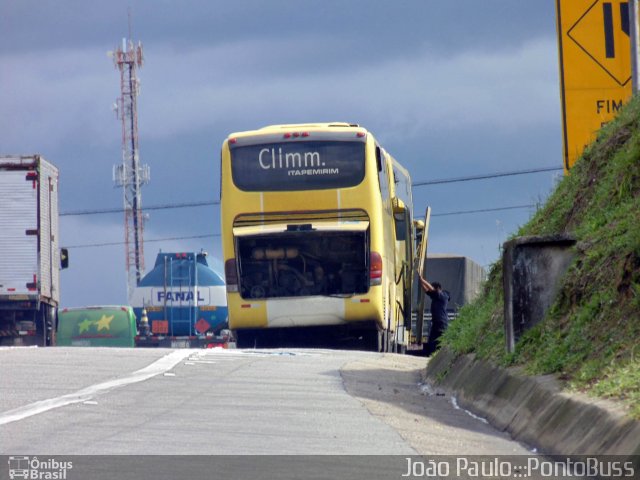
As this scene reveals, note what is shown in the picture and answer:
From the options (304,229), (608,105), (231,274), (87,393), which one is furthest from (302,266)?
(87,393)

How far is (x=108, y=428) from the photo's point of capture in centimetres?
1015

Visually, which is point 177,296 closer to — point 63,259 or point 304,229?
point 63,259

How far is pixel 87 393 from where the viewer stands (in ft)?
43.0

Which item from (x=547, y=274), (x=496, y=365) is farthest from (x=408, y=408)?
(x=547, y=274)

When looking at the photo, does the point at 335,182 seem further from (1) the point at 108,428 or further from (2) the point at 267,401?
(1) the point at 108,428

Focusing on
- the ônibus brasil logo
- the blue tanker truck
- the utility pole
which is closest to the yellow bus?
the utility pole

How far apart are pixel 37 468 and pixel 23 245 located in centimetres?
2761

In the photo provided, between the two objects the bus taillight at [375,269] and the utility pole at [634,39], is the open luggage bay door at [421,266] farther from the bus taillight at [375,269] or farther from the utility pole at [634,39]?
the utility pole at [634,39]

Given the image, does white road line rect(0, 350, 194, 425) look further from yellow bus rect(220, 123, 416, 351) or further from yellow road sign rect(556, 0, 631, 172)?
yellow road sign rect(556, 0, 631, 172)

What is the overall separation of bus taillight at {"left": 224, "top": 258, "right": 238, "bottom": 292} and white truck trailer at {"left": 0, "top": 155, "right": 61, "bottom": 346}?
1094cm

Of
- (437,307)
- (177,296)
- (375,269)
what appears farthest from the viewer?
(177,296)

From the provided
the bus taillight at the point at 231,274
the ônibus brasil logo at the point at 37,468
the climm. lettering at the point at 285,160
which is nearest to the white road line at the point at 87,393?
the ônibus brasil logo at the point at 37,468

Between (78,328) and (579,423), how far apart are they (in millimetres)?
29795

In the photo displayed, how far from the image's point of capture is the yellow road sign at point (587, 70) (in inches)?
715
